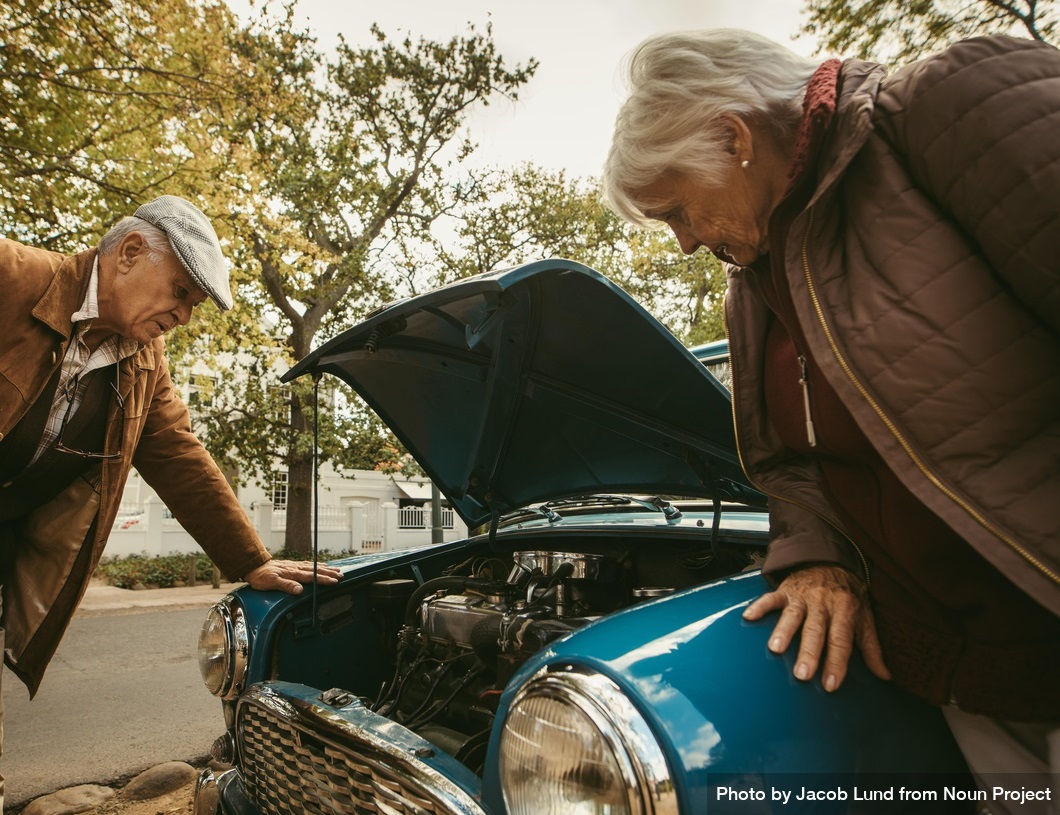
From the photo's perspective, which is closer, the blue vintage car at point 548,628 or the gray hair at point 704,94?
the blue vintage car at point 548,628

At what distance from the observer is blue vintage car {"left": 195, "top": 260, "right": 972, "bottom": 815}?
1.08 metres

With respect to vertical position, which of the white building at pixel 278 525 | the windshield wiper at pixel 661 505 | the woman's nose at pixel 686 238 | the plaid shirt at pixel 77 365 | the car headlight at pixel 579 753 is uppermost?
the woman's nose at pixel 686 238

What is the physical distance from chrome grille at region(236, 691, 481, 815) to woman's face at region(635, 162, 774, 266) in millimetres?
1241

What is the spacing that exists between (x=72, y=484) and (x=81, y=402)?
0.32m

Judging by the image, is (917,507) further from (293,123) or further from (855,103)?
(293,123)

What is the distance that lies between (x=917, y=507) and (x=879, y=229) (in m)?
0.48

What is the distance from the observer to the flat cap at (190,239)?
231 cm

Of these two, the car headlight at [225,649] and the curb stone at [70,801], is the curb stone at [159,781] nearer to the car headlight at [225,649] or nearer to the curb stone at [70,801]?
the curb stone at [70,801]

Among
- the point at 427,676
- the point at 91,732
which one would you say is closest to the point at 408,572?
the point at 427,676

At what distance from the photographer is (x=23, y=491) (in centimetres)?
236

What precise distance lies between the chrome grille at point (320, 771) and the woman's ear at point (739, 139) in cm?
134

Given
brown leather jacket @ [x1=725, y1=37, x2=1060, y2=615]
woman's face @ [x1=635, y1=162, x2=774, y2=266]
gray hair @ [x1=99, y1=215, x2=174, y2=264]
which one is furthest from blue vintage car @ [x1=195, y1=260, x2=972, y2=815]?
gray hair @ [x1=99, y1=215, x2=174, y2=264]

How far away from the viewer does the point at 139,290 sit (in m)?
2.28

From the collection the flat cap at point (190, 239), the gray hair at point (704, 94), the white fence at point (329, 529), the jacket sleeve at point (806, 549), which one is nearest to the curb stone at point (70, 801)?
the flat cap at point (190, 239)
